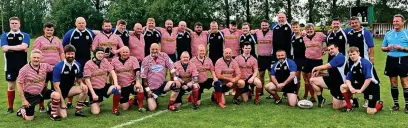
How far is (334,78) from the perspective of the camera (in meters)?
7.86

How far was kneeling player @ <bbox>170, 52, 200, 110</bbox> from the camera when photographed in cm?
788

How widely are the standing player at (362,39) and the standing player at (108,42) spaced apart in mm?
4550

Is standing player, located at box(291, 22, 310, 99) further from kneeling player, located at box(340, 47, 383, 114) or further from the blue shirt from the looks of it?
the blue shirt

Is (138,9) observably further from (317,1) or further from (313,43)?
(313,43)

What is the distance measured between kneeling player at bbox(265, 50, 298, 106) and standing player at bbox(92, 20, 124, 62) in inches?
122

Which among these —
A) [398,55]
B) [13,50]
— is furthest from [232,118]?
[13,50]

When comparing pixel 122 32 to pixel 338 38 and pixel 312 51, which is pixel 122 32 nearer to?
pixel 312 51

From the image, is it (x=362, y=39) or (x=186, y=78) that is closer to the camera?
(x=362, y=39)

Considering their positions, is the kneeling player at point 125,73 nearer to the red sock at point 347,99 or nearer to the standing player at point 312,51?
the standing player at point 312,51

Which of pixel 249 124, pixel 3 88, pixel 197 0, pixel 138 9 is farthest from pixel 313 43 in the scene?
pixel 138 9

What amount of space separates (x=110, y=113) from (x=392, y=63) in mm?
5002

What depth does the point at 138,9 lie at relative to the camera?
47.0m

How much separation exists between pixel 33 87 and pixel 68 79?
583 millimetres

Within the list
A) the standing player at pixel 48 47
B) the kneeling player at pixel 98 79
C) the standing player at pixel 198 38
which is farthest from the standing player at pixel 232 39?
the standing player at pixel 48 47
